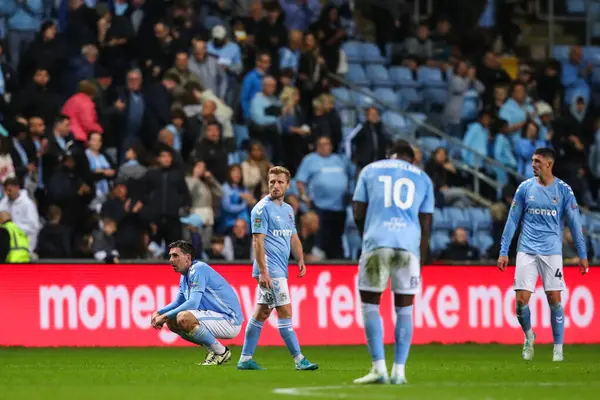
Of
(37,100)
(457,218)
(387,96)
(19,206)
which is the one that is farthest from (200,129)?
(387,96)

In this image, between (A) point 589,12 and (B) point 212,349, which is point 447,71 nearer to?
(A) point 589,12

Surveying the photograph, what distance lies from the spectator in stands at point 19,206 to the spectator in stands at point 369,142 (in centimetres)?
616

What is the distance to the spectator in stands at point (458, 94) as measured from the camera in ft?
93.6

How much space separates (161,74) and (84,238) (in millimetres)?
3970

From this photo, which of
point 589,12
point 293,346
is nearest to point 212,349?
point 293,346

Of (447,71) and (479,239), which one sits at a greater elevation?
(447,71)

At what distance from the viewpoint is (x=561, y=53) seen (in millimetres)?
31953

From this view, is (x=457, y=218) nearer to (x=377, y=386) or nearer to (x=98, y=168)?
(x=98, y=168)

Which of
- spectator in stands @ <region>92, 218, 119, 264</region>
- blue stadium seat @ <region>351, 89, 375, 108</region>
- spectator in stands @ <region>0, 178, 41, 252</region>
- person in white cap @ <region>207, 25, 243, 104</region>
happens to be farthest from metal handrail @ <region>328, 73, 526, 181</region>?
spectator in stands @ <region>0, 178, 41, 252</region>

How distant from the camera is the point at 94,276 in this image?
2045 cm

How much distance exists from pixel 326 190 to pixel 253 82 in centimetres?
266

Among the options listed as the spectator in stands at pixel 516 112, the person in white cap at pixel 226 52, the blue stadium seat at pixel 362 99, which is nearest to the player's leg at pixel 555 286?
the person in white cap at pixel 226 52

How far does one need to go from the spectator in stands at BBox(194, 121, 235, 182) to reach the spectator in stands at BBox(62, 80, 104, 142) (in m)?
1.68

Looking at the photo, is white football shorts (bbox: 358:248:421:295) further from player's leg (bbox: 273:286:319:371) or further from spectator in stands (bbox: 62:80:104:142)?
spectator in stands (bbox: 62:80:104:142)
